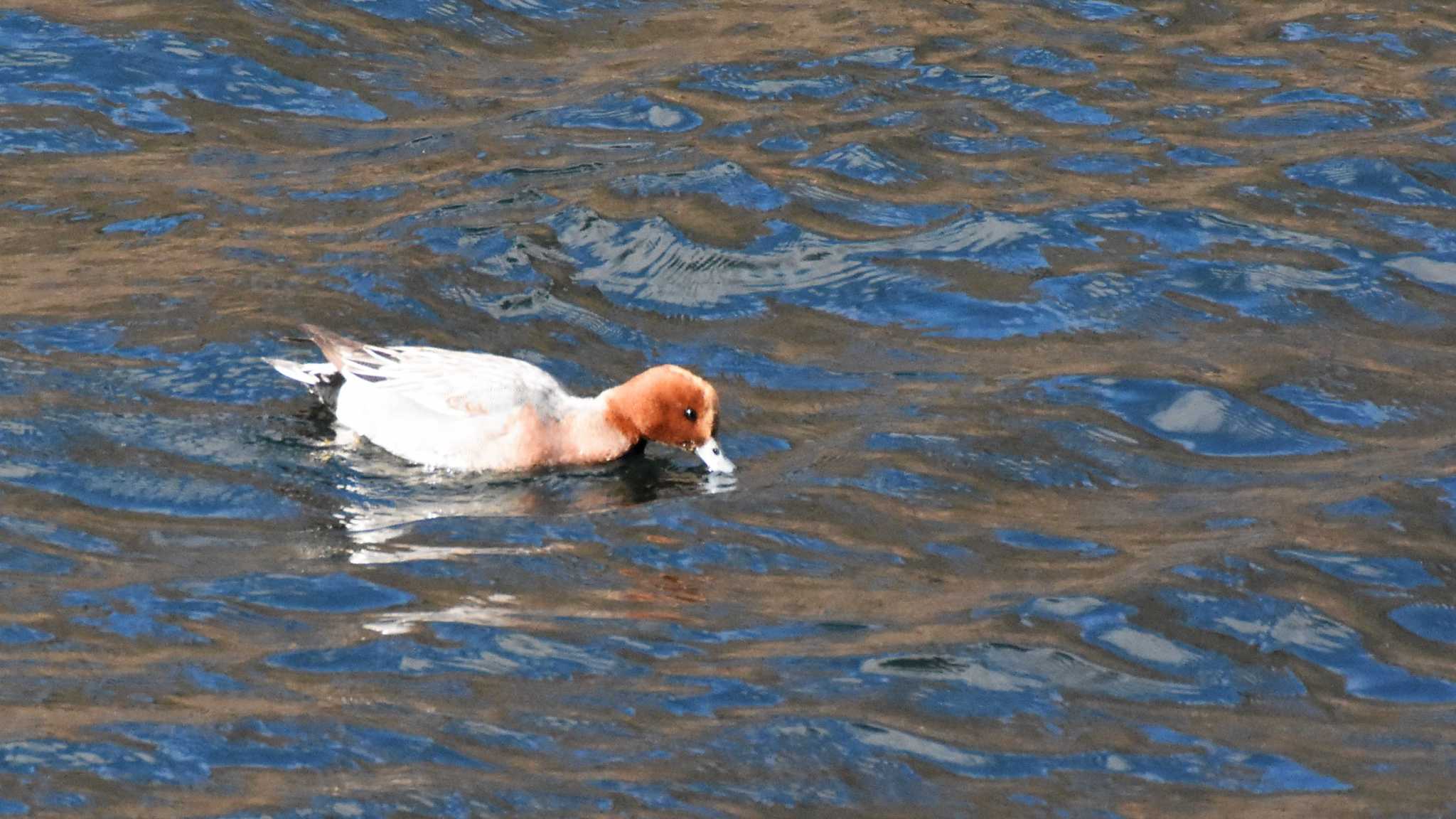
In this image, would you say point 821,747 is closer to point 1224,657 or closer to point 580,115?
point 1224,657

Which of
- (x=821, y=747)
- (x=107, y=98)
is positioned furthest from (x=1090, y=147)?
(x=821, y=747)

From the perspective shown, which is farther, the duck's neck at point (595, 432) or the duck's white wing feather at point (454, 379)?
the duck's neck at point (595, 432)

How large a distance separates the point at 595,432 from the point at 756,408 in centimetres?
97

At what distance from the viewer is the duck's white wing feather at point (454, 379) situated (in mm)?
9156

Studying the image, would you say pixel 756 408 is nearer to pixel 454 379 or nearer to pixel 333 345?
pixel 454 379

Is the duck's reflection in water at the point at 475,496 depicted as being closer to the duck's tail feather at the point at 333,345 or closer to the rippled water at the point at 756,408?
the rippled water at the point at 756,408

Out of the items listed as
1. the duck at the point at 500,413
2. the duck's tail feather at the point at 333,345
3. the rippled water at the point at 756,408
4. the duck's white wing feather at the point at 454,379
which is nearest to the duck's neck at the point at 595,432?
the duck at the point at 500,413

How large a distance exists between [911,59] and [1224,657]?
27.6 ft

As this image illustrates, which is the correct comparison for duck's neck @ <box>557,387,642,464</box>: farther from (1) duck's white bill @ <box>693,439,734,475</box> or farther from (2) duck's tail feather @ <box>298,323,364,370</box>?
(2) duck's tail feather @ <box>298,323,364,370</box>

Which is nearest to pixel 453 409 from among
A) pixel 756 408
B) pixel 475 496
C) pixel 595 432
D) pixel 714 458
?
pixel 475 496

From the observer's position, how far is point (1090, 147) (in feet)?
43.1

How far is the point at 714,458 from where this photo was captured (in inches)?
360

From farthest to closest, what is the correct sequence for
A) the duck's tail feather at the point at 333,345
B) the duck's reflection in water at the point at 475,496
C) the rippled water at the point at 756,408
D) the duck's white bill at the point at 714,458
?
the duck's tail feather at the point at 333,345 → the duck's white bill at the point at 714,458 → the duck's reflection in water at the point at 475,496 → the rippled water at the point at 756,408

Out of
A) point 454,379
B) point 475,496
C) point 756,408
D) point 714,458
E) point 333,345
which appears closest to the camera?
point 475,496
